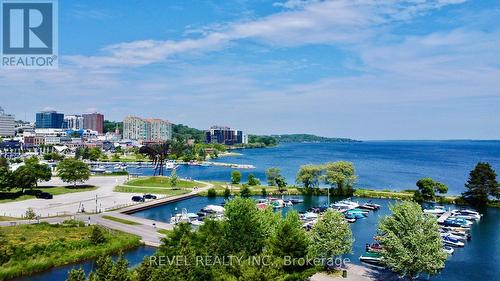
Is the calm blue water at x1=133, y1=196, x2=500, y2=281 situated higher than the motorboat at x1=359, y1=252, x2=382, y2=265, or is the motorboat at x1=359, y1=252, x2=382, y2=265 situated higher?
the motorboat at x1=359, y1=252, x2=382, y2=265

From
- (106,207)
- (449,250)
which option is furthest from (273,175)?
(449,250)

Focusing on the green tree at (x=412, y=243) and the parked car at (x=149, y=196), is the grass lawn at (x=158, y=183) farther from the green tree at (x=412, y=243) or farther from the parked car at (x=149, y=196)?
the green tree at (x=412, y=243)

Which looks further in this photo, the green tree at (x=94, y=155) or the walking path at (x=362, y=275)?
the green tree at (x=94, y=155)

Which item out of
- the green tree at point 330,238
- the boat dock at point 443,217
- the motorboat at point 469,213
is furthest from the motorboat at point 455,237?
the green tree at point 330,238

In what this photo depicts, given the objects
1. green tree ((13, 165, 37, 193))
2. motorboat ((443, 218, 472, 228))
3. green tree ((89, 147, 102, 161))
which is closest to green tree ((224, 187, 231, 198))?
green tree ((13, 165, 37, 193))

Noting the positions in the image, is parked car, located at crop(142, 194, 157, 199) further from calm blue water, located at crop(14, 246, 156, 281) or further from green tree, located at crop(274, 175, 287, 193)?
calm blue water, located at crop(14, 246, 156, 281)

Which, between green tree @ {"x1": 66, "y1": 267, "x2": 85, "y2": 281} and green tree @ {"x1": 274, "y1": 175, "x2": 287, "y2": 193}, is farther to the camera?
green tree @ {"x1": 274, "y1": 175, "x2": 287, "y2": 193}

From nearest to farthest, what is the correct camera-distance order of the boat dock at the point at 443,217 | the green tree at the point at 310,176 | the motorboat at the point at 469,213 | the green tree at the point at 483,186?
the boat dock at the point at 443,217, the motorboat at the point at 469,213, the green tree at the point at 483,186, the green tree at the point at 310,176
